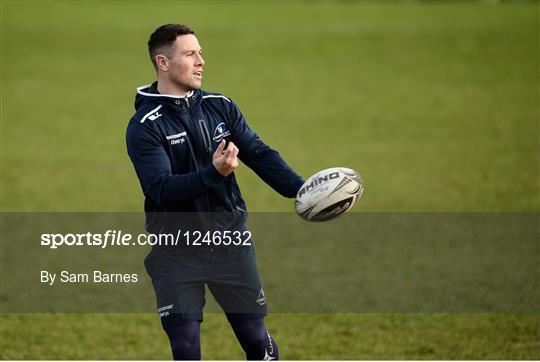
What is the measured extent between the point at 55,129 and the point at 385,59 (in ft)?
56.2

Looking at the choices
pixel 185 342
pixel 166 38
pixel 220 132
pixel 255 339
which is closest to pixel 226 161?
pixel 220 132

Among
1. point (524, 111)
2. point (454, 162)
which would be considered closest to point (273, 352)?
point (454, 162)

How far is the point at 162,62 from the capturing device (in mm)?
7492

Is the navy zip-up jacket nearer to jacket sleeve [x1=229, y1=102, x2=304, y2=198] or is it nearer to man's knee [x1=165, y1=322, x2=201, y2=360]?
jacket sleeve [x1=229, y1=102, x2=304, y2=198]

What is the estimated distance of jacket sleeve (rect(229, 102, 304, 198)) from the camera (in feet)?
25.5

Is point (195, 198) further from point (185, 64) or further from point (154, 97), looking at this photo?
point (185, 64)

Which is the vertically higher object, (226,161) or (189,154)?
(189,154)

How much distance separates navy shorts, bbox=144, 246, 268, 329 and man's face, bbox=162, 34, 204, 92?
4.11ft

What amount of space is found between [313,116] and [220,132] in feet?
80.4

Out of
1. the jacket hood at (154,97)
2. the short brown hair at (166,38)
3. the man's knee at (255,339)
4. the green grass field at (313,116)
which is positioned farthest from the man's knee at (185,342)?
the green grass field at (313,116)

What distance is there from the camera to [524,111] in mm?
31531

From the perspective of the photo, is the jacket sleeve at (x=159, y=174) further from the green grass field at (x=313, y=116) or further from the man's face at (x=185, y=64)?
the green grass field at (x=313, y=116)

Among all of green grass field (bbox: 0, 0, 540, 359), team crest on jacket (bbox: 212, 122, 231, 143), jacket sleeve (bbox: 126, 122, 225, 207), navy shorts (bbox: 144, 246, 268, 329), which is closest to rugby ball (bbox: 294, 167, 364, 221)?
navy shorts (bbox: 144, 246, 268, 329)

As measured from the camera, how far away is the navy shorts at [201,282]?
748 centimetres
